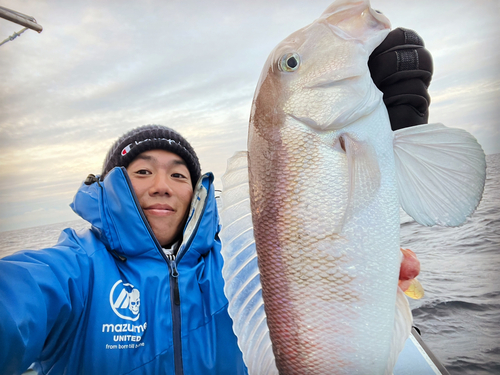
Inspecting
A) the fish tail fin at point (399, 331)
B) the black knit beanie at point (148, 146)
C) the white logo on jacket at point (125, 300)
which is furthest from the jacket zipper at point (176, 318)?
the fish tail fin at point (399, 331)

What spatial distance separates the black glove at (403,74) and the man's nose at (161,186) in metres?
1.14

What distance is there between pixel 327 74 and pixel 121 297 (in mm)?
1276

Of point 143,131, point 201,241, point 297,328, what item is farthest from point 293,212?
point 143,131

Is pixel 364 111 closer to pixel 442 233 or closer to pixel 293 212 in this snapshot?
pixel 293 212

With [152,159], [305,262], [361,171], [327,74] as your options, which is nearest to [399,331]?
[305,262]

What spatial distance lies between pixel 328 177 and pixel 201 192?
43.9 inches

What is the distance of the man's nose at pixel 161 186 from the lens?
1646 millimetres

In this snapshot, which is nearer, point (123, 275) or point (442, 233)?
point (123, 275)

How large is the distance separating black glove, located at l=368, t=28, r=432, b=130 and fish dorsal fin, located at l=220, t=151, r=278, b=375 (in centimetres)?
61

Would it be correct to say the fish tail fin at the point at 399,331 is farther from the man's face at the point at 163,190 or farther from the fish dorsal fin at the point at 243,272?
the man's face at the point at 163,190

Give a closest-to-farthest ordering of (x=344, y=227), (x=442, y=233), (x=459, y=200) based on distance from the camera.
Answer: (x=344, y=227)
(x=459, y=200)
(x=442, y=233)

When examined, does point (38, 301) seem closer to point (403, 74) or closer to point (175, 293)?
point (175, 293)

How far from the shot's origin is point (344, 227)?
82 centimetres

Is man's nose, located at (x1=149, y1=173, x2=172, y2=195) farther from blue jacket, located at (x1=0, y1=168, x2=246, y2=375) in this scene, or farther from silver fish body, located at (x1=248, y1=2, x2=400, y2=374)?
silver fish body, located at (x1=248, y1=2, x2=400, y2=374)
